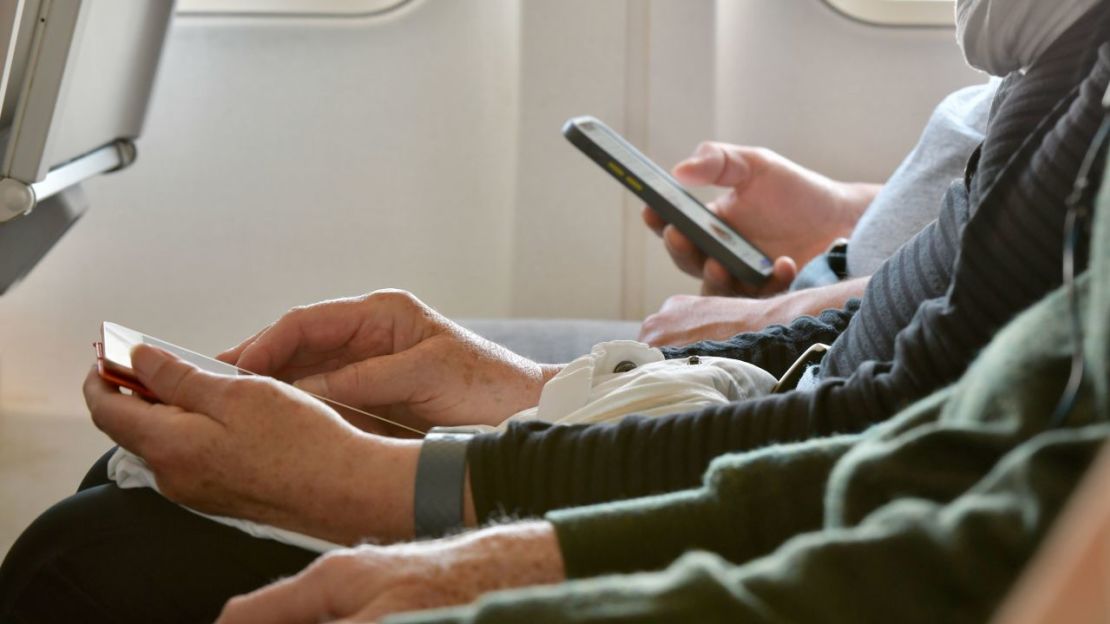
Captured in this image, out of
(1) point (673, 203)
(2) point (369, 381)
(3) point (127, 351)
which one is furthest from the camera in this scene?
(1) point (673, 203)

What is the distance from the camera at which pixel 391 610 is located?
52 cm

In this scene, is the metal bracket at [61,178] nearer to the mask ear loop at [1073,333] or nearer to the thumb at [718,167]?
the thumb at [718,167]

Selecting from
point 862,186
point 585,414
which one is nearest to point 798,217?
point 862,186

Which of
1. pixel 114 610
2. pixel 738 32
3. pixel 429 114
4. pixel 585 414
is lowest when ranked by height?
pixel 114 610

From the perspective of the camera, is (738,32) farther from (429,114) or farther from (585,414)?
(585,414)

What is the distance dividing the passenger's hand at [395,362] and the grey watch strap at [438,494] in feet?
0.83

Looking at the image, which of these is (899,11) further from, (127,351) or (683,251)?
(127,351)

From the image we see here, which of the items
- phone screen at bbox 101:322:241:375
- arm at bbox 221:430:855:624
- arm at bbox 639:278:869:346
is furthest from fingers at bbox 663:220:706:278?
arm at bbox 221:430:855:624

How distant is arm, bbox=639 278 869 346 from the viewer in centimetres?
134

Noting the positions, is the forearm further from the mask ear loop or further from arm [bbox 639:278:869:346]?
arm [bbox 639:278:869:346]

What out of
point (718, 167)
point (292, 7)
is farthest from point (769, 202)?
point (292, 7)

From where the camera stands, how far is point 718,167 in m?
1.89

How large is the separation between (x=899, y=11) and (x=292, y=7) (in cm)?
118

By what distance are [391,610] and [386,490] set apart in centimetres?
20
